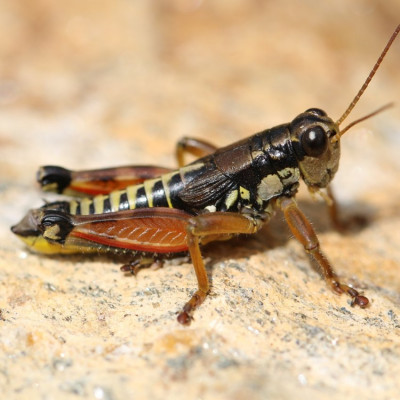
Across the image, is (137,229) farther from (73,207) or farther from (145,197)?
(73,207)

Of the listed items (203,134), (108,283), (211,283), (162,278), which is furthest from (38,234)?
(203,134)

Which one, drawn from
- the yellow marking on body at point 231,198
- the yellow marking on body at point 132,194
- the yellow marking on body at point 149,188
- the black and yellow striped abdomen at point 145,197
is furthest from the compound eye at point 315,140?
the yellow marking on body at point 132,194

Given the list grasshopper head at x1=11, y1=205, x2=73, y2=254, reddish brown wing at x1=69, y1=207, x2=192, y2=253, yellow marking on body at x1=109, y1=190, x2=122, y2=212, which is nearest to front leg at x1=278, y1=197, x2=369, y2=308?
reddish brown wing at x1=69, y1=207, x2=192, y2=253

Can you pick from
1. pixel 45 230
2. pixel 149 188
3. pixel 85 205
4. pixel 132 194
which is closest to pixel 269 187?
pixel 149 188

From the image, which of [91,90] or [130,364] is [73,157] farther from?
[130,364]

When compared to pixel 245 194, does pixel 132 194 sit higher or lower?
lower

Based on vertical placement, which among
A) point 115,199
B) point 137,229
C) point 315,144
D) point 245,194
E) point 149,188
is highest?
point 315,144

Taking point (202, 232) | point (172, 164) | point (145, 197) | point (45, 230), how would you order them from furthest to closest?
1. point (172, 164)
2. point (145, 197)
3. point (45, 230)
4. point (202, 232)
